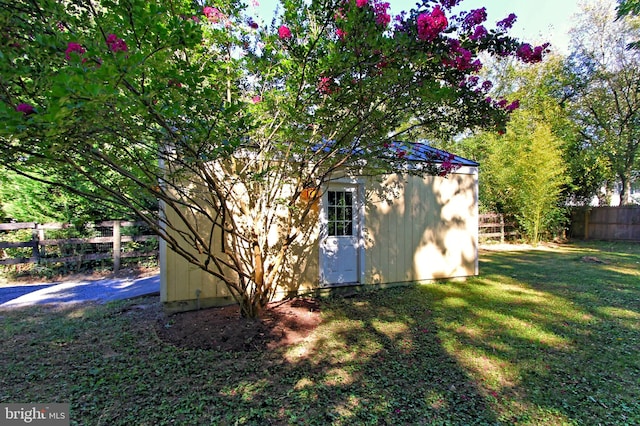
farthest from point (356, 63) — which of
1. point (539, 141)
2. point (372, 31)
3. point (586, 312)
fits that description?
point (539, 141)

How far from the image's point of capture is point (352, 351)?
296 cm

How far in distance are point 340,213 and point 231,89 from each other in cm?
250

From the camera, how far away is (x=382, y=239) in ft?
17.1

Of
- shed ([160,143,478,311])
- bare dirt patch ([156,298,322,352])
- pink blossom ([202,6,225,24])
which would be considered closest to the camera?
pink blossom ([202,6,225,24])

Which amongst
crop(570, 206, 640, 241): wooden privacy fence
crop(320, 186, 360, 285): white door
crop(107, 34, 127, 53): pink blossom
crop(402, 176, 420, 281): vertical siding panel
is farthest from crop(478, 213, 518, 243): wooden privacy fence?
crop(107, 34, 127, 53): pink blossom

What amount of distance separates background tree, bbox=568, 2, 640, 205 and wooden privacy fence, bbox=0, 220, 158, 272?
16367 mm

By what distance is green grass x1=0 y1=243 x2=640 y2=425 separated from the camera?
2.07m

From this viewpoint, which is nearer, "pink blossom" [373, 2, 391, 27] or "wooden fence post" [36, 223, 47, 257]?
"pink blossom" [373, 2, 391, 27]

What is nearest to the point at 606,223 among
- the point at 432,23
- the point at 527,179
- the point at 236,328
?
the point at 527,179

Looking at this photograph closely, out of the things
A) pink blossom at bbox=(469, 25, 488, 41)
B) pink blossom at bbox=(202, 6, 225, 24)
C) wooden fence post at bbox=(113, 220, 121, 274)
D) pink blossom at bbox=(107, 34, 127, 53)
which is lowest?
wooden fence post at bbox=(113, 220, 121, 274)

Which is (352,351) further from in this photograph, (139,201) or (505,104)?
(505,104)

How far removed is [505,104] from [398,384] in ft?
9.23

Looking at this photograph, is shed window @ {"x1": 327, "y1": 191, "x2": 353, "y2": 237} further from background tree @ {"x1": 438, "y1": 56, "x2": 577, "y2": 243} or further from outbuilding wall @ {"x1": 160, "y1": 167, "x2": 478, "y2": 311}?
background tree @ {"x1": 438, "y1": 56, "x2": 577, "y2": 243}

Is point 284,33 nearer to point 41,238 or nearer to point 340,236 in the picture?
point 340,236
